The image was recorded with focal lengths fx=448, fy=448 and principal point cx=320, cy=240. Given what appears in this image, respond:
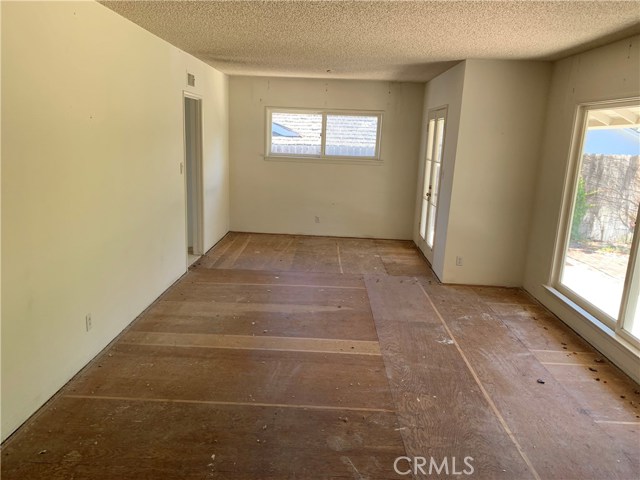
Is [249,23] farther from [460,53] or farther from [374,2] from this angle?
[460,53]

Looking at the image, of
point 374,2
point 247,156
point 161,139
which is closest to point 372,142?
point 247,156

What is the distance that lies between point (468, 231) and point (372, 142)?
2637 millimetres

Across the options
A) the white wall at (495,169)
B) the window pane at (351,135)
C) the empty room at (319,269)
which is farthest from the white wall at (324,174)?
the white wall at (495,169)

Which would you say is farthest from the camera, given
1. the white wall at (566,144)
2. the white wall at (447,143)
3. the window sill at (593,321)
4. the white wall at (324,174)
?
the white wall at (324,174)

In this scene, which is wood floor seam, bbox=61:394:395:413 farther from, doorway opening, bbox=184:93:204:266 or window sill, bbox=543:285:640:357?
doorway opening, bbox=184:93:204:266

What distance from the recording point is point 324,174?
7.07 meters

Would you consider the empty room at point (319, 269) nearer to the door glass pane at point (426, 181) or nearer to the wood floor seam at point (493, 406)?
the wood floor seam at point (493, 406)

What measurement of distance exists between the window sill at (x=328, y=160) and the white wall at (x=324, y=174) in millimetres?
47

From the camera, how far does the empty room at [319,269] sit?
90.5 inches

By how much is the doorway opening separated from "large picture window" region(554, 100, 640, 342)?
4.10 meters

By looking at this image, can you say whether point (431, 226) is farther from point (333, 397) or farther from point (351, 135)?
point (333, 397)

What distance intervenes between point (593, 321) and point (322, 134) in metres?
4.64

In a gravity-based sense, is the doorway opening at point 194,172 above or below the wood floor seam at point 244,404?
above

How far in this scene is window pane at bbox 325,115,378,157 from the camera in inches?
274
